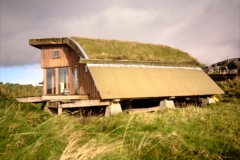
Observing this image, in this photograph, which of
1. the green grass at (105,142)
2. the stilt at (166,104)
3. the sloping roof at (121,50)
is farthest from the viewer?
the sloping roof at (121,50)

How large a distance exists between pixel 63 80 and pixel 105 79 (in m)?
4.79

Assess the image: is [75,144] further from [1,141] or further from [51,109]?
[51,109]

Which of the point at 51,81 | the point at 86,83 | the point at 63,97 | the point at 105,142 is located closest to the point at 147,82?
the point at 86,83

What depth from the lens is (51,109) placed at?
1247 centimetres

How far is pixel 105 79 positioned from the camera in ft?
41.1

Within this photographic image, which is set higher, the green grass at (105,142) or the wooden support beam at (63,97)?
the wooden support beam at (63,97)

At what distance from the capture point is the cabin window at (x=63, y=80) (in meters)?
15.8

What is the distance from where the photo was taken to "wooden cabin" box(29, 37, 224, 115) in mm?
12102

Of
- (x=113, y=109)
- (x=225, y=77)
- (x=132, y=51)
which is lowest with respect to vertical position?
(x=113, y=109)

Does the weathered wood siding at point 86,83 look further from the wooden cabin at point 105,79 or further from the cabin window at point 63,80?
the cabin window at point 63,80

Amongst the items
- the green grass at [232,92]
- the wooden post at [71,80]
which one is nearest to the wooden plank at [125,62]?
the wooden post at [71,80]

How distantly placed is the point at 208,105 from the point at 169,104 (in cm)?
362

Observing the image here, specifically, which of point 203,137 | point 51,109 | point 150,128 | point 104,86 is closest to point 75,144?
point 150,128

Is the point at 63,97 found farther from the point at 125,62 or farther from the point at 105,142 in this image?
the point at 105,142
